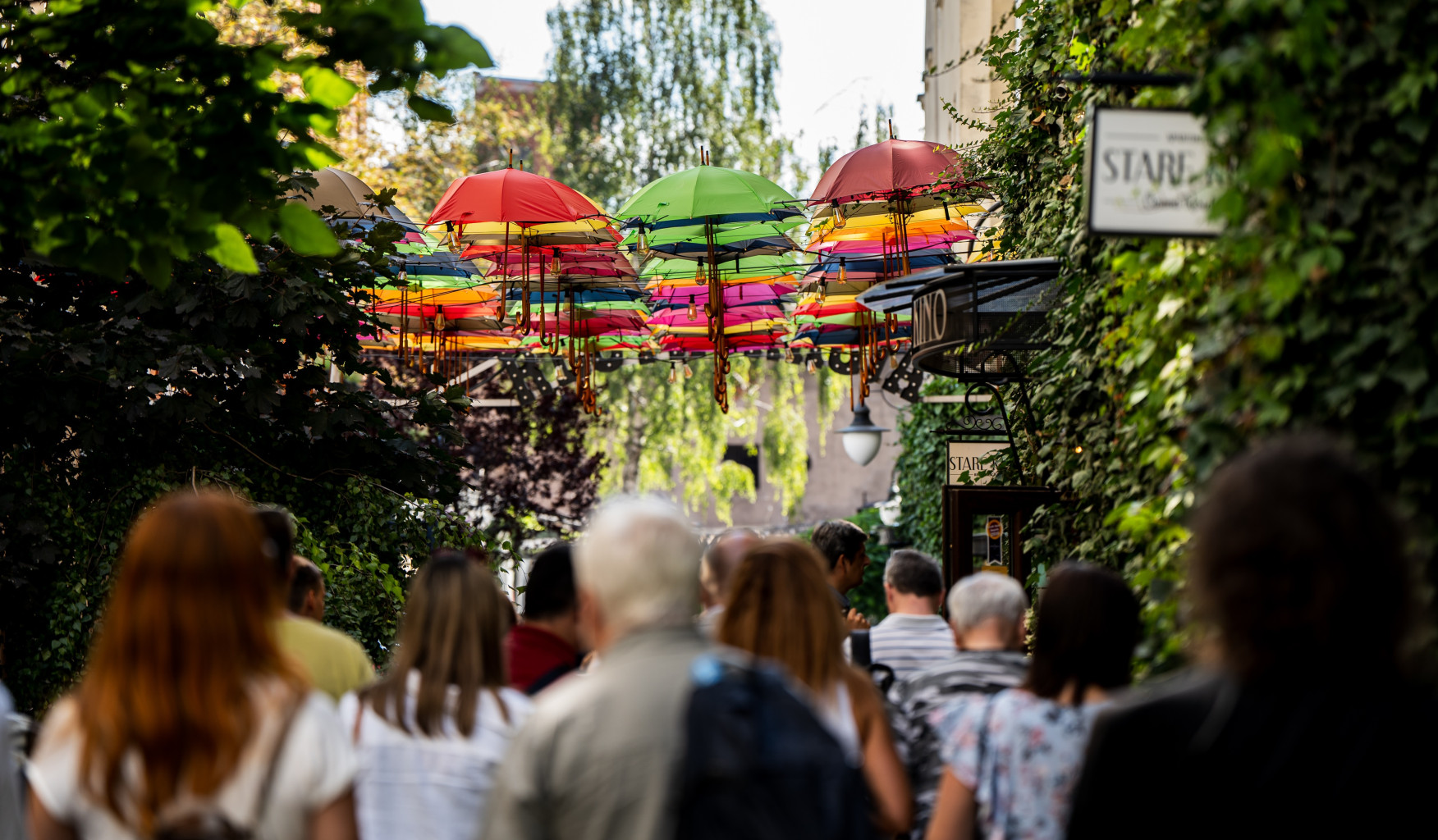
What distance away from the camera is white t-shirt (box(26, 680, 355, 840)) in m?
2.50

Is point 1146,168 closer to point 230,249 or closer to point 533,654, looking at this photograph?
point 533,654

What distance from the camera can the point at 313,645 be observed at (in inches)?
149

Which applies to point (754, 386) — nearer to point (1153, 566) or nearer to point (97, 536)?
point (97, 536)

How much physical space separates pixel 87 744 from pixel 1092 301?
13.9ft

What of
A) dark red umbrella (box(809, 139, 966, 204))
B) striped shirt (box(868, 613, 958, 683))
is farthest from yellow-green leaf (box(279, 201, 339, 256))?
dark red umbrella (box(809, 139, 966, 204))

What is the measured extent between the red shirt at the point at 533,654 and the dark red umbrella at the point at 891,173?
21.0ft

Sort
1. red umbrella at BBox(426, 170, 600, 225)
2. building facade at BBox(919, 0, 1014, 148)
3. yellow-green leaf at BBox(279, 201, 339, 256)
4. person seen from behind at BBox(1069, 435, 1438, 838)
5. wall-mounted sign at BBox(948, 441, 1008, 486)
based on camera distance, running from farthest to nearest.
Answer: building facade at BBox(919, 0, 1014, 148) → red umbrella at BBox(426, 170, 600, 225) → wall-mounted sign at BBox(948, 441, 1008, 486) → yellow-green leaf at BBox(279, 201, 339, 256) → person seen from behind at BBox(1069, 435, 1438, 838)

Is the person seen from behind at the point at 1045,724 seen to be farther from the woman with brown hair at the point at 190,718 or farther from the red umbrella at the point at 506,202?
the red umbrella at the point at 506,202

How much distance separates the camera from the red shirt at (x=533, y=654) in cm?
392

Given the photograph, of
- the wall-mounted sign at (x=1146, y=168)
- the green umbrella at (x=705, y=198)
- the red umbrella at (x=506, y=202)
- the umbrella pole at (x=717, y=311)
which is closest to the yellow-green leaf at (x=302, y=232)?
the wall-mounted sign at (x=1146, y=168)

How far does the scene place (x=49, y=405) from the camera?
7.43 metres

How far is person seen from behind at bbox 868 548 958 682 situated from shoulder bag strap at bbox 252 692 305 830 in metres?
2.32

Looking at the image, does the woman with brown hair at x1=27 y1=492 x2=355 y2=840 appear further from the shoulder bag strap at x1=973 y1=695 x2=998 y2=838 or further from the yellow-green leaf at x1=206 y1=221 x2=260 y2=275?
the yellow-green leaf at x1=206 y1=221 x2=260 y2=275

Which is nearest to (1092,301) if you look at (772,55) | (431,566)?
(431,566)
